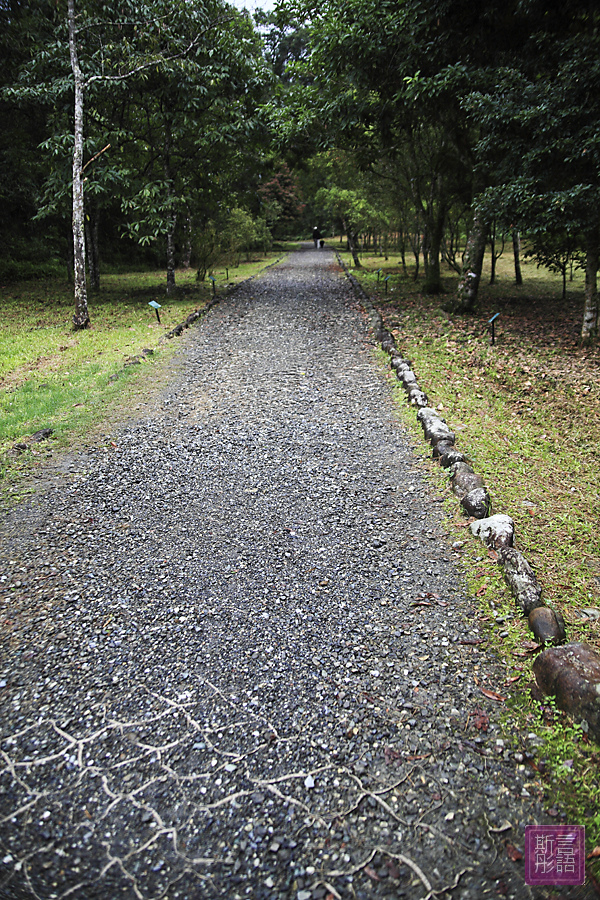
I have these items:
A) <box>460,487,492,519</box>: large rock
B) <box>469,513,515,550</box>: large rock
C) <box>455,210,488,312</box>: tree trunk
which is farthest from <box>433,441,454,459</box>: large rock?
<box>455,210,488,312</box>: tree trunk

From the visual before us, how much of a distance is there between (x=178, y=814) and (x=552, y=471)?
148 inches

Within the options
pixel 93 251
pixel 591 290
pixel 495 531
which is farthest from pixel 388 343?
pixel 93 251

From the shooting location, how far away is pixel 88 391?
646 centimetres

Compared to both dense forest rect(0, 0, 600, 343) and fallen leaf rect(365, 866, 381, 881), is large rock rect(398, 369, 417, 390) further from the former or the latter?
fallen leaf rect(365, 866, 381, 881)

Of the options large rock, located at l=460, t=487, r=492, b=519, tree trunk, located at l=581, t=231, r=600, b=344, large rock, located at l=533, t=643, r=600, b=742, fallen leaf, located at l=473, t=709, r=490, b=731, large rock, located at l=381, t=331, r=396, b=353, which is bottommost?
fallen leaf, located at l=473, t=709, r=490, b=731

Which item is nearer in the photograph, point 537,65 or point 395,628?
point 395,628

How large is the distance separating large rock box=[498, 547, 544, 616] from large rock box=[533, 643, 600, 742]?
382 millimetres

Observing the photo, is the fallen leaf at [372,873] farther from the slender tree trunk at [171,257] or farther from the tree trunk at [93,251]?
the tree trunk at [93,251]

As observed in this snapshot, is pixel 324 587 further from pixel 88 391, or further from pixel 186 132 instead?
pixel 186 132

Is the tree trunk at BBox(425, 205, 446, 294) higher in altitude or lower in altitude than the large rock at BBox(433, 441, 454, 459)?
higher

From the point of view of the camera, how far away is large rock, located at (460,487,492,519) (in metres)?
3.63

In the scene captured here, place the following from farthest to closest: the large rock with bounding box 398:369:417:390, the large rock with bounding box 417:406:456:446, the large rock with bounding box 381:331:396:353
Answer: the large rock with bounding box 381:331:396:353
the large rock with bounding box 398:369:417:390
the large rock with bounding box 417:406:456:446

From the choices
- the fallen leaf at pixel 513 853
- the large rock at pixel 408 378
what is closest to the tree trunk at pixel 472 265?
the large rock at pixel 408 378

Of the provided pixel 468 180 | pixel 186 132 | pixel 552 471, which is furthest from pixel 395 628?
pixel 186 132
